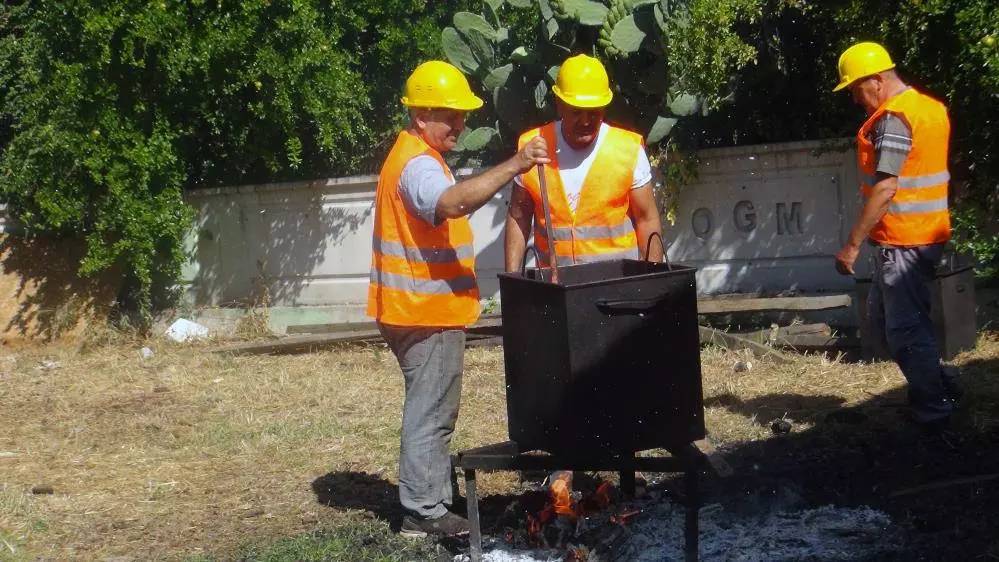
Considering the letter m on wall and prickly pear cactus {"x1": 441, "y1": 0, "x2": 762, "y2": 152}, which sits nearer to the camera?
prickly pear cactus {"x1": 441, "y1": 0, "x2": 762, "y2": 152}

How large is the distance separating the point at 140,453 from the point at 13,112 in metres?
5.68

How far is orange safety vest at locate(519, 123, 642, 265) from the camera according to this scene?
17.4ft

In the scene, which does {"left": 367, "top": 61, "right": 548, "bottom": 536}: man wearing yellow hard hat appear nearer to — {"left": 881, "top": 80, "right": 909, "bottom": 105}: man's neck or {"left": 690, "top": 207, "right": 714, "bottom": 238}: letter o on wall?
{"left": 881, "top": 80, "right": 909, "bottom": 105}: man's neck

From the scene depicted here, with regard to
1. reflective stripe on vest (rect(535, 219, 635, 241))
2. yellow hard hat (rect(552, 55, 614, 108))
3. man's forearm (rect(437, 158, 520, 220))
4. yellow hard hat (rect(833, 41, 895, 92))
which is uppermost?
yellow hard hat (rect(833, 41, 895, 92))

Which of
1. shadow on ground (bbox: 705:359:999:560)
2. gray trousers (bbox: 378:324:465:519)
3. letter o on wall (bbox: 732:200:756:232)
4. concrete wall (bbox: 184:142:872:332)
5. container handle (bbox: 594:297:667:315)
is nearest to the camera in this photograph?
container handle (bbox: 594:297:667:315)

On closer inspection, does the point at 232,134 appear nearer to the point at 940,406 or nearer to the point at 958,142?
the point at 958,142

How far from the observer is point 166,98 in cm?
1070

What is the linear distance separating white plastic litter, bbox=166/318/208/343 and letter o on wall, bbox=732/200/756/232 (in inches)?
204

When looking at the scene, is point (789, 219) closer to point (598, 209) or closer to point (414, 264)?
point (598, 209)

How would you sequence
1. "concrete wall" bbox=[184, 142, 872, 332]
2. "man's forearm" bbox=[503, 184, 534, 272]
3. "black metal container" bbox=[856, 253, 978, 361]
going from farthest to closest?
"concrete wall" bbox=[184, 142, 872, 332]
"black metal container" bbox=[856, 253, 978, 361]
"man's forearm" bbox=[503, 184, 534, 272]

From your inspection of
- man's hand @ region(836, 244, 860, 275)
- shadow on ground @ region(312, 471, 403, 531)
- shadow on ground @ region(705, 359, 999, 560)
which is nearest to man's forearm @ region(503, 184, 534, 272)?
shadow on ground @ region(312, 471, 403, 531)

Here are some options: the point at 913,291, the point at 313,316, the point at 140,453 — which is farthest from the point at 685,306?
the point at 313,316

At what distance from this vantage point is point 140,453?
7023 mm

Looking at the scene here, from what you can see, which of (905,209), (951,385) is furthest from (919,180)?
(951,385)
